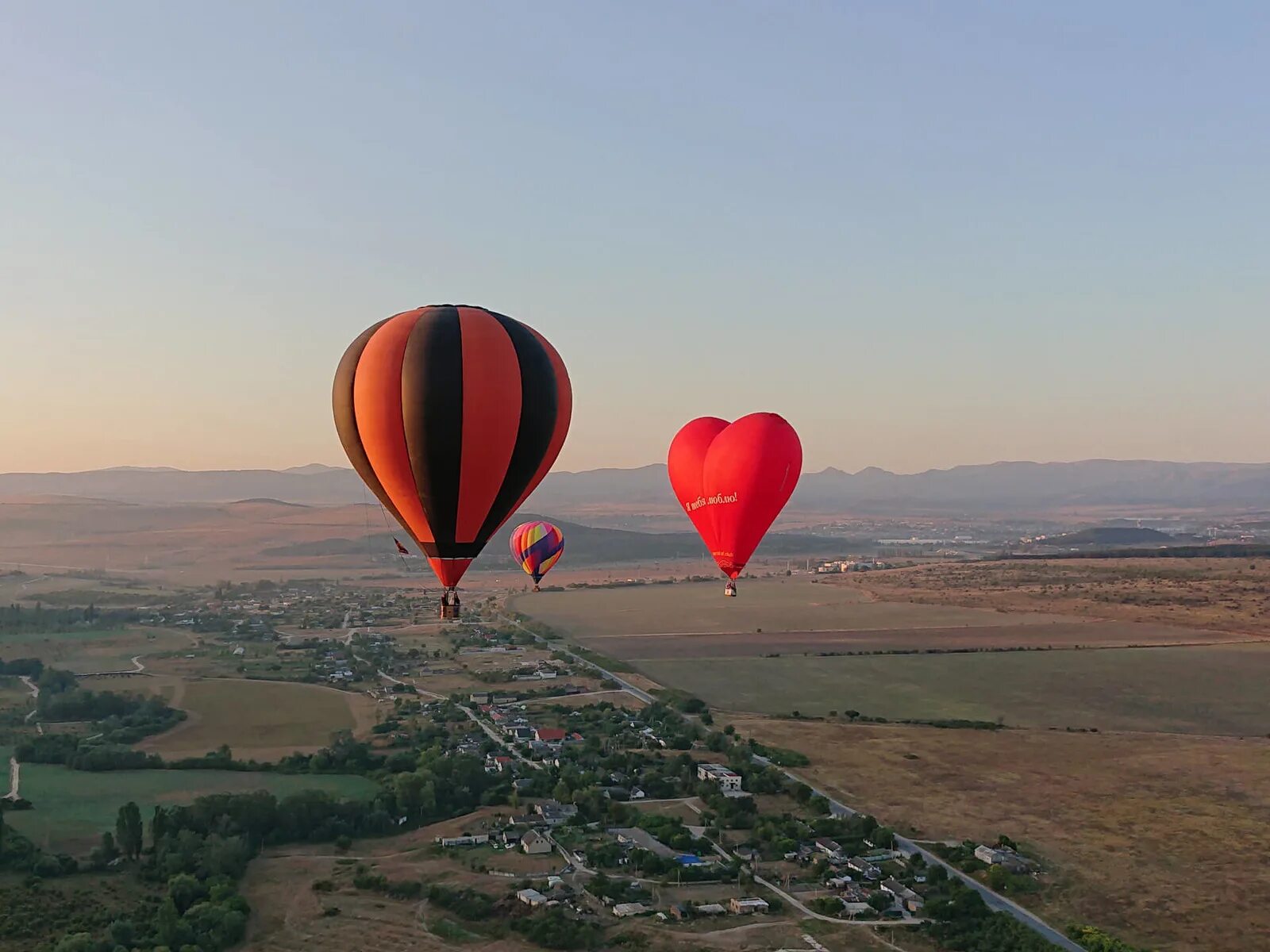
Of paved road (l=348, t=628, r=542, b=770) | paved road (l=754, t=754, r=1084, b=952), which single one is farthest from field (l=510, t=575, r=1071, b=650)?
paved road (l=754, t=754, r=1084, b=952)

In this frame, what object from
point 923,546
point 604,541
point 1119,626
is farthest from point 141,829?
point 923,546

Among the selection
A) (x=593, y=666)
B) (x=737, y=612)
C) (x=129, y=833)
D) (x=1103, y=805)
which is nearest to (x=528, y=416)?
(x=129, y=833)

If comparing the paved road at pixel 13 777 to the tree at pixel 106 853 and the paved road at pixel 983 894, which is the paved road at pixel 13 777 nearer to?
the tree at pixel 106 853

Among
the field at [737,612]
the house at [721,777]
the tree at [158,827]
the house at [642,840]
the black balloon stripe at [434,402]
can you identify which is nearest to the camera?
the black balloon stripe at [434,402]

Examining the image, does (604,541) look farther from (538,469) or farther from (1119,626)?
(538,469)

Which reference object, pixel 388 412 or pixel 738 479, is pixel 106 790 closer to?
pixel 388 412

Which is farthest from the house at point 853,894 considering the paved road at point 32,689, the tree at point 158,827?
the paved road at point 32,689
